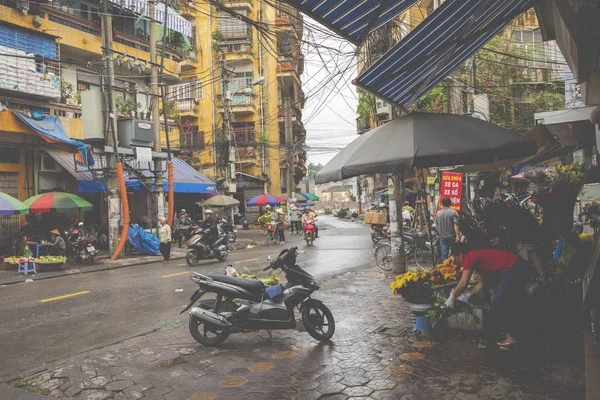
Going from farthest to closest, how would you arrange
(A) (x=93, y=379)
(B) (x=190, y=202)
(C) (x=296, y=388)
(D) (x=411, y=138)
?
1. (B) (x=190, y=202)
2. (D) (x=411, y=138)
3. (A) (x=93, y=379)
4. (C) (x=296, y=388)

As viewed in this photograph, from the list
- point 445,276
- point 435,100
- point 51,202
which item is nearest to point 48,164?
point 51,202

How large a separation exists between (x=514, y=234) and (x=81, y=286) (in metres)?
9.79

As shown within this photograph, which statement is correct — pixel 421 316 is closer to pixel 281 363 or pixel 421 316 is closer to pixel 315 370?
pixel 315 370

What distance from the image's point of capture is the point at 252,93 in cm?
3722

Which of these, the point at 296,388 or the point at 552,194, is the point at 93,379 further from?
the point at 552,194

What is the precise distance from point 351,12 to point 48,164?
60.1 ft

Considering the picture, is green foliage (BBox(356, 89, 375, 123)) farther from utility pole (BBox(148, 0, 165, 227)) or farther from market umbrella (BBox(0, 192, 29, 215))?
market umbrella (BBox(0, 192, 29, 215))

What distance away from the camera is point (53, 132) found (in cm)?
1714

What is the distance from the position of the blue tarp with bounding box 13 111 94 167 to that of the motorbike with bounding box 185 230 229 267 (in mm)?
6257

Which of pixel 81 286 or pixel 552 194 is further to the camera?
pixel 81 286

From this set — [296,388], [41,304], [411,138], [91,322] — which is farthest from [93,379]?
[41,304]

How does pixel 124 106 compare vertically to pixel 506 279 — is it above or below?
above

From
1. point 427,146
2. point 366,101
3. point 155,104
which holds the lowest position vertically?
point 427,146

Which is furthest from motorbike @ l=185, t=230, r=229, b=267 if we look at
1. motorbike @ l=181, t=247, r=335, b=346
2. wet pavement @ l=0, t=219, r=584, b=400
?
motorbike @ l=181, t=247, r=335, b=346
